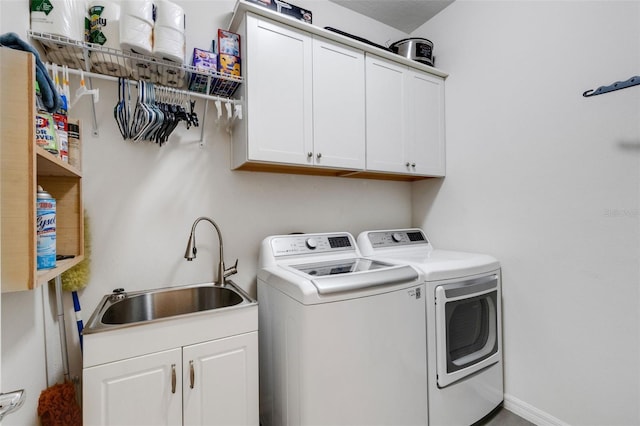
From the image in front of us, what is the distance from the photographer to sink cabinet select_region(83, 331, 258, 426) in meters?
1.08

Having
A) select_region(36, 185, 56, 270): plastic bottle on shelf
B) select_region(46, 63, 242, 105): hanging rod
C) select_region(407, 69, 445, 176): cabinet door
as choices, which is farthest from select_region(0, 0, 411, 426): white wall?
select_region(407, 69, 445, 176): cabinet door

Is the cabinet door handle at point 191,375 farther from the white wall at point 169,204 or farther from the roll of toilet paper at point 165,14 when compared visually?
the roll of toilet paper at point 165,14

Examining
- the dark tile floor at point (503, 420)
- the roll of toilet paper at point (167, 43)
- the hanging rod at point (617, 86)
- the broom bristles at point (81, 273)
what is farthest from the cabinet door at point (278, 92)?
the dark tile floor at point (503, 420)

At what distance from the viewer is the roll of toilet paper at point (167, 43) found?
1355mm

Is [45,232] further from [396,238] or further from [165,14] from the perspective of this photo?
[396,238]

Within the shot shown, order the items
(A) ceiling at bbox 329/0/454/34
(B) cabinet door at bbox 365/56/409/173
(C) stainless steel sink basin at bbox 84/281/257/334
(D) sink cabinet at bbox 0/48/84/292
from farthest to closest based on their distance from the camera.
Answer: (A) ceiling at bbox 329/0/454/34 → (B) cabinet door at bbox 365/56/409/173 → (C) stainless steel sink basin at bbox 84/281/257/334 → (D) sink cabinet at bbox 0/48/84/292

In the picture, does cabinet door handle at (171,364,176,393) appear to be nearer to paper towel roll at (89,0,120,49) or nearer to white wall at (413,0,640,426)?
paper towel roll at (89,0,120,49)

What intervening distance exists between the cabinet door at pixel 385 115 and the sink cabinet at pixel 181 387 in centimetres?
137

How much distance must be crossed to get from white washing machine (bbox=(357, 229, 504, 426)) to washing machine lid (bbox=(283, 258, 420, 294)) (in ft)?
0.51

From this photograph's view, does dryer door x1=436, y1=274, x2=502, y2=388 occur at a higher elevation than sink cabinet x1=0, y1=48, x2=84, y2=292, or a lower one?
lower

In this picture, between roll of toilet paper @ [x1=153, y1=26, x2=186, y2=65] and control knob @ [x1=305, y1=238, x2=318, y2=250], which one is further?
control knob @ [x1=305, y1=238, x2=318, y2=250]

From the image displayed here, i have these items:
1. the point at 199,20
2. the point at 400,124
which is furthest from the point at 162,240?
the point at 400,124

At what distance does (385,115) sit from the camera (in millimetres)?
2020

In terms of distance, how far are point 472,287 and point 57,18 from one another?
242 cm
